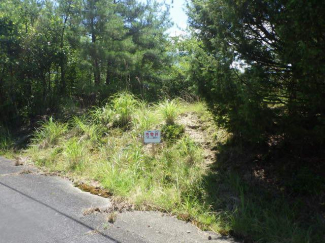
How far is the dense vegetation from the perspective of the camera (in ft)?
15.6

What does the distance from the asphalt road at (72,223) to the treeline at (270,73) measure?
1982mm

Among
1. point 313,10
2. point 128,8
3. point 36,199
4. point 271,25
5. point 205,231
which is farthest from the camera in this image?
point 128,8

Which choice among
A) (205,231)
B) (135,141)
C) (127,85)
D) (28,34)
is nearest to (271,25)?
(205,231)

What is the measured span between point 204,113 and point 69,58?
564cm

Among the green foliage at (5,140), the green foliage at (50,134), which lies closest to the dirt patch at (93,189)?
the green foliage at (50,134)

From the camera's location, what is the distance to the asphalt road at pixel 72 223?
439 cm

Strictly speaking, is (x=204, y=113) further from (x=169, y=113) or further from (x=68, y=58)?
(x=68, y=58)

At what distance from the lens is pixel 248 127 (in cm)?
558

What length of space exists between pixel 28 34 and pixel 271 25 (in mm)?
8250

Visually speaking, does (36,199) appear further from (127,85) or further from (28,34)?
(28,34)

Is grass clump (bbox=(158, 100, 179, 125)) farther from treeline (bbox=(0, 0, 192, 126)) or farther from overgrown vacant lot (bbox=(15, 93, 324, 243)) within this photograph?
treeline (bbox=(0, 0, 192, 126))

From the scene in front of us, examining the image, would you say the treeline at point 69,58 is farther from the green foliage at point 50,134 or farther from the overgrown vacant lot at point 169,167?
the green foliage at point 50,134

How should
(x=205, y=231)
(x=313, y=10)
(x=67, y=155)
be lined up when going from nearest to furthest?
(x=313, y=10)
(x=205, y=231)
(x=67, y=155)

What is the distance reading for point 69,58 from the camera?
38.1ft
